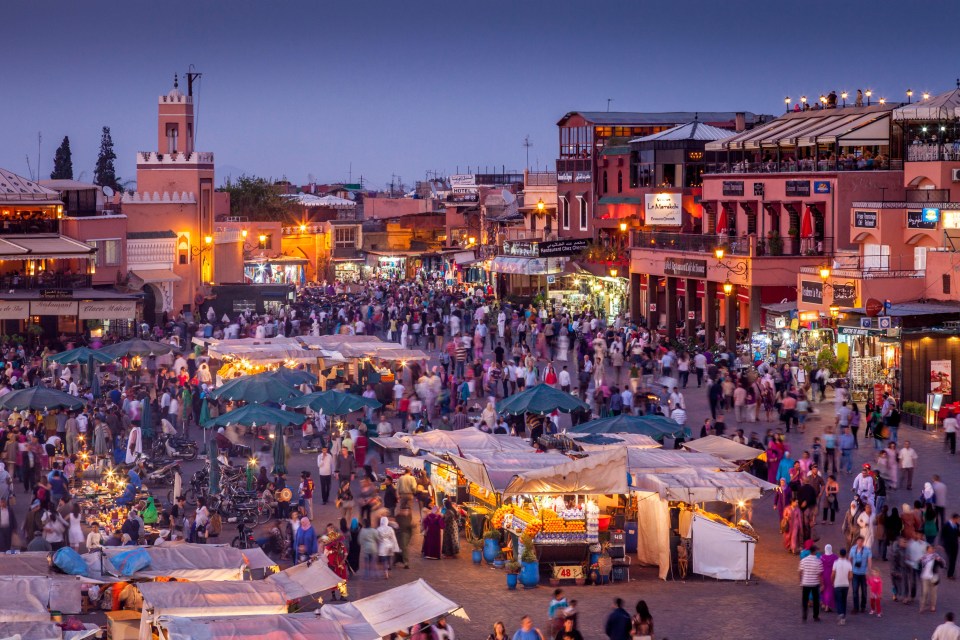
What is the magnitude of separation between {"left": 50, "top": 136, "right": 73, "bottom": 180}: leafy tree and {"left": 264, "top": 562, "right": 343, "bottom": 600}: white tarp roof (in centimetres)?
7283

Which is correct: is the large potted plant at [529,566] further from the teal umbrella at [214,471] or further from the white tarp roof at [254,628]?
the teal umbrella at [214,471]

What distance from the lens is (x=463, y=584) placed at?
64.7ft

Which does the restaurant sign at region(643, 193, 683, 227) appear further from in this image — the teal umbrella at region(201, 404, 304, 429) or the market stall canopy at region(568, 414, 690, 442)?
the teal umbrella at region(201, 404, 304, 429)

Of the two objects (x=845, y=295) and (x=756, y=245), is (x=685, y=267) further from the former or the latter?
(x=845, y=295)

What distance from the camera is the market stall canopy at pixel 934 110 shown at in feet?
127

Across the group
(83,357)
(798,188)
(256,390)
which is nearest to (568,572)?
(256,390)

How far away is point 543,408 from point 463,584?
8.18m

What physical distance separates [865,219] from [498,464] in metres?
20.4

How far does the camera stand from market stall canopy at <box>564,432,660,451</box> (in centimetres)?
2360

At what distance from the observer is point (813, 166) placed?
4422 cm

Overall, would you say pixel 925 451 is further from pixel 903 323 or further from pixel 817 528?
pixel 817 528

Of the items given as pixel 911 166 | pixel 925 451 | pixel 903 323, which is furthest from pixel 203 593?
pixel 911 166

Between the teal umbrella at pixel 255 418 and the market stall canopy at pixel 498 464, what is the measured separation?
→ 4689mm

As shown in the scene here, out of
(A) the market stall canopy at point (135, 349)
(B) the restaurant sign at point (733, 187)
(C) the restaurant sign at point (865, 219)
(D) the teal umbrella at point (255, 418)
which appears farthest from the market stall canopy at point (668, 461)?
(B) the restaurant sign at point (733, 187)
